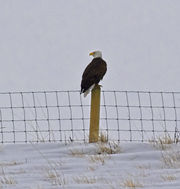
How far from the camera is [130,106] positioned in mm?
9156

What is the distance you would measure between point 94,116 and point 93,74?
5.25ft

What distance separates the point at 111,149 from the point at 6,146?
5.14 feet

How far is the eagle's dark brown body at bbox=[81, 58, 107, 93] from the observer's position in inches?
399

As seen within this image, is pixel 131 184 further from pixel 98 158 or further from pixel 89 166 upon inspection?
pixel 98 158

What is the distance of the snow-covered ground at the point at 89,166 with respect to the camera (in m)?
6.11

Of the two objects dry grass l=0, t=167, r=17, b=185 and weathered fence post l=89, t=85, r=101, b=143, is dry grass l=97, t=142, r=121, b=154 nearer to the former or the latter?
weathered fence post l=89, t=85, r=101, b=143

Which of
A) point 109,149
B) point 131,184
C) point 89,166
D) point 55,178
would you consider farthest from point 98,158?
point 131,184

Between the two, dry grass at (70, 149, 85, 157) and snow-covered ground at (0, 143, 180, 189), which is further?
dry grass at (70, 149, 85, 157)

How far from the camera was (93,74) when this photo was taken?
1044 cm

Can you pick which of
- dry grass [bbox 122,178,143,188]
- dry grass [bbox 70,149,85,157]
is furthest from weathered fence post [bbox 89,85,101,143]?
dry grass [bbox 122,178,143,188]

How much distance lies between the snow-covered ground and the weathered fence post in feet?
1.20

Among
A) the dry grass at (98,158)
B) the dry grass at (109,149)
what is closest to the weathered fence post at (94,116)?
the dry grass at (109,149)

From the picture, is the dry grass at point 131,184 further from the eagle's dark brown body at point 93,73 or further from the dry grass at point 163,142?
the eagle's dark brown body at point 93,73

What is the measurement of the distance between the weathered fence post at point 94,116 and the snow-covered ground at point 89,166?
14.4 inches
